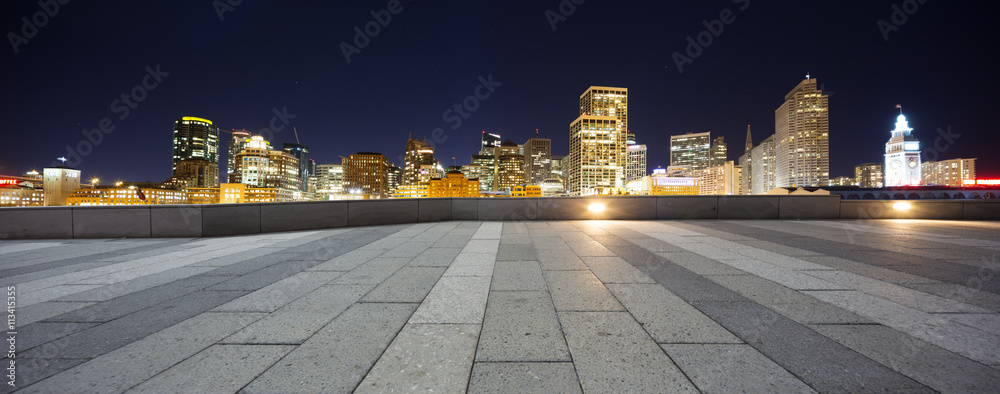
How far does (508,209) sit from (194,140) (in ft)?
627

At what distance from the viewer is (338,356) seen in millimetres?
2670

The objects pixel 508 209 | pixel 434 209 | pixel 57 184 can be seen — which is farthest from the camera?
pixel 57 184

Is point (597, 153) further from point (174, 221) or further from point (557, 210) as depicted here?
point (174, 221)

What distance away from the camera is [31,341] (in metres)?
2.99

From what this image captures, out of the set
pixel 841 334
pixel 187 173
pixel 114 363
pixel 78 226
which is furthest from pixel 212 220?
pixel 187 173

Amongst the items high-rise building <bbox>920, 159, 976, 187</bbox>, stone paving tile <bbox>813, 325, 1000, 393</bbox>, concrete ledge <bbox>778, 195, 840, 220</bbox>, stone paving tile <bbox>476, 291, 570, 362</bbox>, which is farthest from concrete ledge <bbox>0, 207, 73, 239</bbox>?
high-rise building <bbox>920, 159, 976, 187</bbox>

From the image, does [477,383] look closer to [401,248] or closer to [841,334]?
[841,334]

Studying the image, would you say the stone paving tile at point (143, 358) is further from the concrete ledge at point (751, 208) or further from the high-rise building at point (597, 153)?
the high-rise building at point (597, 153)

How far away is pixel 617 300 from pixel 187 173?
174056mm

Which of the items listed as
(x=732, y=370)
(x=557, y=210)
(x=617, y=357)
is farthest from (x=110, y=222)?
(x=732, y=370)

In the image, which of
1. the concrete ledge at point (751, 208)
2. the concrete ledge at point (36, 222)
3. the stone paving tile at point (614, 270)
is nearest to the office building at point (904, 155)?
the concrete ledge at point (751, 208)

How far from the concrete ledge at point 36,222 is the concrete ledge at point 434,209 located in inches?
389

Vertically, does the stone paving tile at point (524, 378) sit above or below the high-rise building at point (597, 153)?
below

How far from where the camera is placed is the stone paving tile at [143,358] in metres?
2.27
